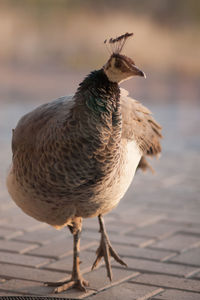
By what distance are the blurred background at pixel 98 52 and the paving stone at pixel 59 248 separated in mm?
3671

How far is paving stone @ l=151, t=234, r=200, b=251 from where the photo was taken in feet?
13.8

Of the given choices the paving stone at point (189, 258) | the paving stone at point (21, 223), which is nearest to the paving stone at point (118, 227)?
the paving stone at point (21, 223)

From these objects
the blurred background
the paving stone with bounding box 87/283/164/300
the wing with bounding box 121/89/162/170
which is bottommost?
the paving stone with bounding box 87/283/164/300

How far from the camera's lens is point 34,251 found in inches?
161

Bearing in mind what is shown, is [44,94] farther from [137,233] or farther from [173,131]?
[137,233]

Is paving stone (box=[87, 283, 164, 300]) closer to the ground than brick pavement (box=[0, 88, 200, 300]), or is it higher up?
closer to the ground

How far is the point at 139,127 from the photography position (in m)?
3.84

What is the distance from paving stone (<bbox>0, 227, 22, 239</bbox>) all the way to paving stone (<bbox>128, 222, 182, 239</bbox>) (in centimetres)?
83

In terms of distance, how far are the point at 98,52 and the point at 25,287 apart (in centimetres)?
1644

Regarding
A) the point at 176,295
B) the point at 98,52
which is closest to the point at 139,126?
the point at 176,295

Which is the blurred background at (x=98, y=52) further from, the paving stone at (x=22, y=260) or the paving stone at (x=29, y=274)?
the paving stone at (x=29, y=274)

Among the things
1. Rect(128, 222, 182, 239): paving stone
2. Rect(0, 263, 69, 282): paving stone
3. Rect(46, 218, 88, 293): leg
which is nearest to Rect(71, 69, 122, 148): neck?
Rect(46, 218, 88, 293): leg

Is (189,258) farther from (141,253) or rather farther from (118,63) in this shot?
(118,63)

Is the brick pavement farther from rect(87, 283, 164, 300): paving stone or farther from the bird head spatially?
the bird head
